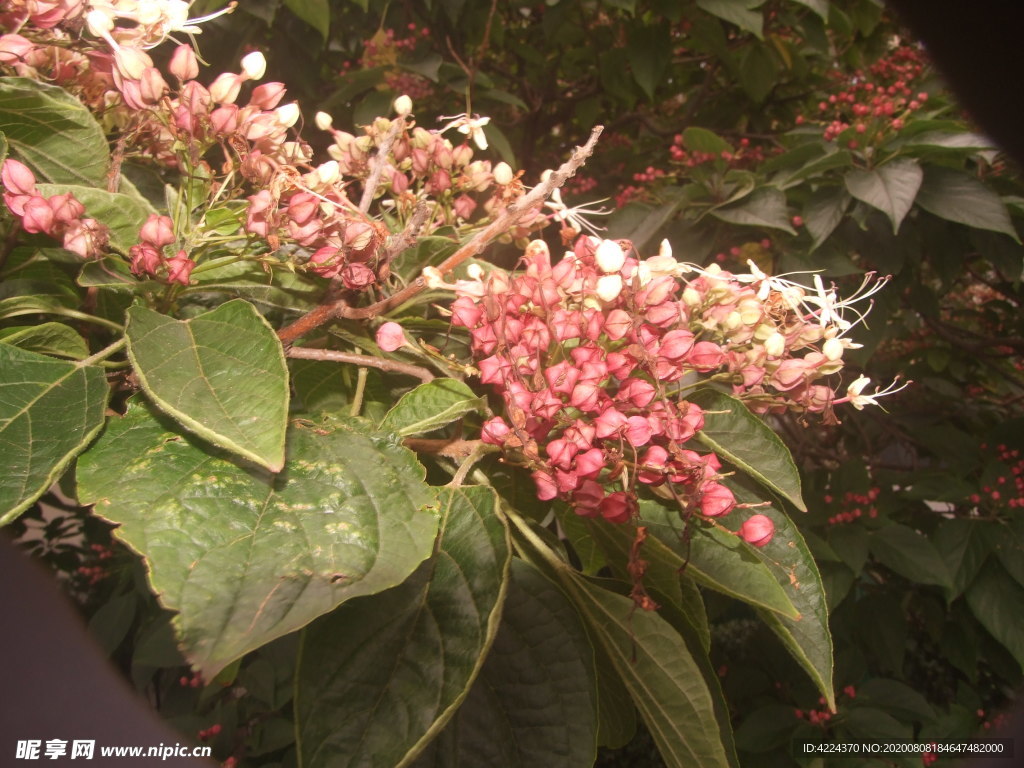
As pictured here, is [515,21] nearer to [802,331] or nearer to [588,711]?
[802,331]

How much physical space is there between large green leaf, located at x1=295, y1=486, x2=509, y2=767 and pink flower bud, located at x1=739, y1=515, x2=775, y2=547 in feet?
0.49

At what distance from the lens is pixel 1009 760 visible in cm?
68

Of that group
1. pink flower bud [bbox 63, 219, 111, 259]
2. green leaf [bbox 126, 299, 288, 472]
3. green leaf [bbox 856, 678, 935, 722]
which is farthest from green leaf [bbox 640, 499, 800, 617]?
green leaf [bbox 856, 678, 935, 722]

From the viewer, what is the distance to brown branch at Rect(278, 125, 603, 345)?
41 centimetres

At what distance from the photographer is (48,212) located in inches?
13.9

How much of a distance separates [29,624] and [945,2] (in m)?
0.70

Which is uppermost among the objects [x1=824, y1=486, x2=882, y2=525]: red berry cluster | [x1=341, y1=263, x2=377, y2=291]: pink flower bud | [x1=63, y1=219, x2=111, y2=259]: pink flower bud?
[x1=63, y1=219, x2=111, y2=259]: pink flower bud

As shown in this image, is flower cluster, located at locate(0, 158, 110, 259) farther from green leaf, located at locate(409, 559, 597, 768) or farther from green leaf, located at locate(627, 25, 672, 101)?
green leaf, located at locate(627, 25, 672, 101)

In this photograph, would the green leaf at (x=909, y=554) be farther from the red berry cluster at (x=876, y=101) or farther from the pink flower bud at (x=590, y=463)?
the pink flower bud at (x=590, y=463)

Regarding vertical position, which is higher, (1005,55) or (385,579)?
(1005,55)

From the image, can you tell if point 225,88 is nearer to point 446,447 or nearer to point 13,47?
point 13,47

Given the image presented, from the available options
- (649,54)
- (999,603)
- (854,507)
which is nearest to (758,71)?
(649,54)

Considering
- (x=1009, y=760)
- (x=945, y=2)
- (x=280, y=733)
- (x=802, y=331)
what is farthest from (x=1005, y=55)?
(x=280, y=733)

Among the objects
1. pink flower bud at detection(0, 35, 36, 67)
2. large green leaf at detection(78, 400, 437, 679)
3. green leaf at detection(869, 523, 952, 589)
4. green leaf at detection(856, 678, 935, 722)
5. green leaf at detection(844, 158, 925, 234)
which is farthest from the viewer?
green leaf at detection(856, 678, 935, 722)
